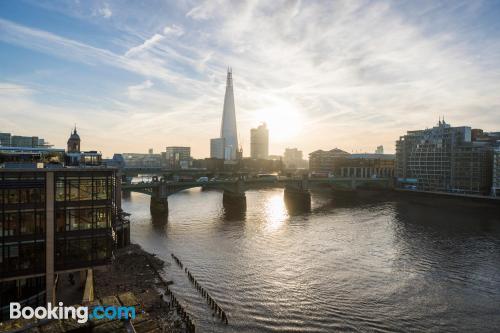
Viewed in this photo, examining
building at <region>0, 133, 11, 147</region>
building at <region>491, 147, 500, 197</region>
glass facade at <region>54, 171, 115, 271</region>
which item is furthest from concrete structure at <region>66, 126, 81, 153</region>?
building at <region>491, 147, 500, 197</region>

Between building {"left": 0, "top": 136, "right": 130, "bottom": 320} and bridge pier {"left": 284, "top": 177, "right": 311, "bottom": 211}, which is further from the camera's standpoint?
bridge pier {"left": 284, "top": 177, "right": 311, "bottom": 211}

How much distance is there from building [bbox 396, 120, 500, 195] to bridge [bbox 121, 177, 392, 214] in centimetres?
1485

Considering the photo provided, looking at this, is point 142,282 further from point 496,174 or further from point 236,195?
point 496,174

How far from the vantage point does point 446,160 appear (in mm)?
134125

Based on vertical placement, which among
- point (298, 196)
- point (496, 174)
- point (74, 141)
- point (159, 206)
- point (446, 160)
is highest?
point (74, 141)

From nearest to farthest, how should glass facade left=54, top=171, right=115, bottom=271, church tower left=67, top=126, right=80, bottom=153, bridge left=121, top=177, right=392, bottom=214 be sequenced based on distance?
1. glass facade left=54, top=171, right=115, bottom=271
2. church tower left=67, top=126, right=80, bottom=153
3. bridge left=121, top=177, right=392, bottom=214

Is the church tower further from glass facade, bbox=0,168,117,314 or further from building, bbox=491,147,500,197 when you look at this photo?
building, bbox=491,147,500,197

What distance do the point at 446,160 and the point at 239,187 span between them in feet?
300

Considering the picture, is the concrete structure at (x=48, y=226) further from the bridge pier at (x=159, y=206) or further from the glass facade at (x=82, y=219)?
the bridge pier at (x=159, y=206)

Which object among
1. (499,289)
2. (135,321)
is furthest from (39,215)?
(499,289)

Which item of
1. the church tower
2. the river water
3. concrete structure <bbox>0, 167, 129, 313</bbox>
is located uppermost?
the church tower

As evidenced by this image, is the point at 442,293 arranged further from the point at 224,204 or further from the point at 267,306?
the point at 224,204

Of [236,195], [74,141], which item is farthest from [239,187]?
[74,141]

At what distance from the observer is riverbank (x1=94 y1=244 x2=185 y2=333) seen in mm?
31306
